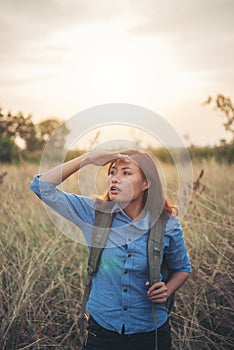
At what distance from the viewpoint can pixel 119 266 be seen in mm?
2004

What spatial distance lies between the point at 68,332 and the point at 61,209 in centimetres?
113

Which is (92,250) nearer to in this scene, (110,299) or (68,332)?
(110,299)

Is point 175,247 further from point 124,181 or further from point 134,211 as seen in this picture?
point 124,181

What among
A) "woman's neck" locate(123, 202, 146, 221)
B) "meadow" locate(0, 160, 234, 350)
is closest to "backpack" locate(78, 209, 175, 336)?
"woman's neck" locate(123, 202, 146, 221)

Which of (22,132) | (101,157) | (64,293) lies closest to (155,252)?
(101,157)

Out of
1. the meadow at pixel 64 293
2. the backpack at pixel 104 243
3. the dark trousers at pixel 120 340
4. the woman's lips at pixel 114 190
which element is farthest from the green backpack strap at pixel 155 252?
the meadow at pixel 64 293

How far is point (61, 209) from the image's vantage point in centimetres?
201

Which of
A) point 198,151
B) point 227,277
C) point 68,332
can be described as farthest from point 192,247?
point 198,151

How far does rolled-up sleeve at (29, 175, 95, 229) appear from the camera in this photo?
77.2 inches

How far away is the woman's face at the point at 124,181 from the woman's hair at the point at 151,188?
0.11 feet

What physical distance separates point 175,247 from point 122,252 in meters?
0.27

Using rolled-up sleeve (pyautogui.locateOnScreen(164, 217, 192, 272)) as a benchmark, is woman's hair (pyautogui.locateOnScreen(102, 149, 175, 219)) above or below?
above

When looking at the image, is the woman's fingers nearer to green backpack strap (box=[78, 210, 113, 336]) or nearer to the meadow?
green backpack strap (box=[78, 210, 113, 336])

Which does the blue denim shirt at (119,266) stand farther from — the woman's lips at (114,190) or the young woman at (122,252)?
the woman's lips at (114,190)
